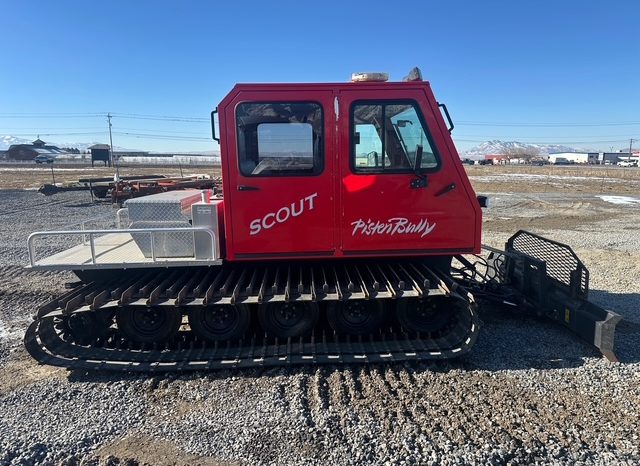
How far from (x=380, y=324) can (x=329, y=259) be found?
0.98 metres

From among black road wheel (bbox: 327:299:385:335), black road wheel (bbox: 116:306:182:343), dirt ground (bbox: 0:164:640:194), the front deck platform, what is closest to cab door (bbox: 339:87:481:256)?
black road wheel (bbox: 327:299:385:335)

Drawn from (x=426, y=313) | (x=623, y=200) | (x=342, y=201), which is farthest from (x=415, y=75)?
(x=623, y=200)

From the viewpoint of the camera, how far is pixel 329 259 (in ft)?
16.4

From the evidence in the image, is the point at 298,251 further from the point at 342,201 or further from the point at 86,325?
the point at 86,325

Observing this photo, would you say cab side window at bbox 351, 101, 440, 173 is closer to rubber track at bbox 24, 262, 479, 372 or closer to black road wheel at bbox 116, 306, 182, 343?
rubber track at bbox 24, 262, 479, 372

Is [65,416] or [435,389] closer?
[65,416]

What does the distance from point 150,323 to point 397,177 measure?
3271 mm

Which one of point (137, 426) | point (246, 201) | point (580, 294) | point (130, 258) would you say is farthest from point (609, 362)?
point (130, 258)

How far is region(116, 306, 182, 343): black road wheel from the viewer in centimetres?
479

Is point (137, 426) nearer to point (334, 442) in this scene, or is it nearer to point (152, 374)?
point (152, 374)

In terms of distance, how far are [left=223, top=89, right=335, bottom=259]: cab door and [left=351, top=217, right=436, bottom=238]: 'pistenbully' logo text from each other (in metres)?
0.35

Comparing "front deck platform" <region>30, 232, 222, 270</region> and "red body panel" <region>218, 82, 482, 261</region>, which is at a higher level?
"red body panel" <region>218, 82, 482, 261</region>

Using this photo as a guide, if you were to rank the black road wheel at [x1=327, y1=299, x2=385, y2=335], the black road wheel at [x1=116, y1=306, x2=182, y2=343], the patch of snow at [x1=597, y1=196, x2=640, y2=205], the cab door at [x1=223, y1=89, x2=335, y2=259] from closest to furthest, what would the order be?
the cab door at [x1=223, y1=89, x2=335, y2=259], the black road wheel at [x1=116, y1=306, x2=182, y2=343], the black road wheel at [x1=327, y1=299, x2=385, y2=335], the patch of snow at [x1=597, y1=196, x2=640, y2=205]

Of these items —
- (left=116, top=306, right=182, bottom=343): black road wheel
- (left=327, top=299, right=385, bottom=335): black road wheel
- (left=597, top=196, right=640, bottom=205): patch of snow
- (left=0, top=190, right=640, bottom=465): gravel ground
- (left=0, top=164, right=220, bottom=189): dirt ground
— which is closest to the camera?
(left=0, top=190, right=640, bottom=465): gravel ground
